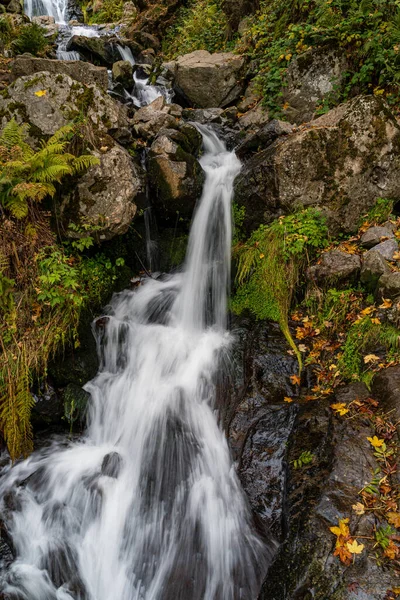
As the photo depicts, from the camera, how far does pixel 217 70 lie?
10125mm

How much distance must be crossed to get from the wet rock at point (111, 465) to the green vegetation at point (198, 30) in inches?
471

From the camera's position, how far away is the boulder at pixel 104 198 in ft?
17.3

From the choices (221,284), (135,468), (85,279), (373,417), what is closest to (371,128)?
(221,284)

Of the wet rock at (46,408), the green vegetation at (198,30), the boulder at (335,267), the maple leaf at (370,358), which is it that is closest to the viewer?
the maple leaf at (370,358)

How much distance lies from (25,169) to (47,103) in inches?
56.3

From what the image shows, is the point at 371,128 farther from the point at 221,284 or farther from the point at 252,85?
the point at 252,85

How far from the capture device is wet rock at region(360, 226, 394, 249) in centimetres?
516

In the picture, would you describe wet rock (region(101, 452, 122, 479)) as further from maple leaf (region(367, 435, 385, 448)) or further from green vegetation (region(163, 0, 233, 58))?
green vegetation (region(163, 0, 233, 58))

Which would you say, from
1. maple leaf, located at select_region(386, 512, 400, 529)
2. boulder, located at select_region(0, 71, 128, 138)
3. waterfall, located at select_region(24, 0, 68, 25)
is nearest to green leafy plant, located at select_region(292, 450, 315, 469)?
maple leaf, located at select_region(386, 512, 400, 529)

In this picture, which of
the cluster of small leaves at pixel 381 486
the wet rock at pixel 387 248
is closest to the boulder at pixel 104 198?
the wet rock at pixel 387 248

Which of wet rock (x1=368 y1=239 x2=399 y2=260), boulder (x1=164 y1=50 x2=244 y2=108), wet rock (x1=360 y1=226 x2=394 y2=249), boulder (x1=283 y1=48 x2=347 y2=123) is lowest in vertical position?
wet rock (x1=368 y1=239 x2=399 y2=260)

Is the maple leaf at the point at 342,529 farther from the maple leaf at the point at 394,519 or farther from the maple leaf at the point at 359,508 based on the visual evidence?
the maple leaf at the point at 394,519

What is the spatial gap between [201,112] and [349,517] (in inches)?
365

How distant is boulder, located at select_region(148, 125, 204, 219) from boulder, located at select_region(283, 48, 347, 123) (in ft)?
10.1
